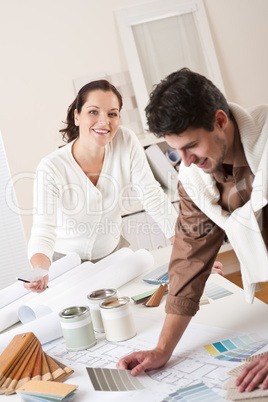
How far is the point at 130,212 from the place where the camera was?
3463 mm

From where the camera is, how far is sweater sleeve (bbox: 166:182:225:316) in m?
1.32

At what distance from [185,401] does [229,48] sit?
320 centimetres

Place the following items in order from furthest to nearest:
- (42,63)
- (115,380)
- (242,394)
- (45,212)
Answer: (42,63)
(45,212)
(115,380)
(242,394)

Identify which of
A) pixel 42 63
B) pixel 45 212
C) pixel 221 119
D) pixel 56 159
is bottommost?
pixel 45 212

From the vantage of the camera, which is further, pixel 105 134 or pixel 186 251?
pixel 105 134

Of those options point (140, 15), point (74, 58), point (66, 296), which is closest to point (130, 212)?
point (74, 58)

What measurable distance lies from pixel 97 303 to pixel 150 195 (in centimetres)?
83

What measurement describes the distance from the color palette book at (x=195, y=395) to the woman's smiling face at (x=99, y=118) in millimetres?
1232

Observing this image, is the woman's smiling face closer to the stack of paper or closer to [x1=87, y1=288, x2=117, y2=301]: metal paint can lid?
[x1=87, y1=288, x2=117, y2=301]: metal paint can lid

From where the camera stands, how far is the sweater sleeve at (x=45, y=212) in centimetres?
189

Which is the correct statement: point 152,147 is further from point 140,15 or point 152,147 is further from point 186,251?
point 186,251

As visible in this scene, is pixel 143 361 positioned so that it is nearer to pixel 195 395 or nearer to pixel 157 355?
pixel 157 355

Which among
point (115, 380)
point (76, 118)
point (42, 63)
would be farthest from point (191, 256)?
point (42, 63)

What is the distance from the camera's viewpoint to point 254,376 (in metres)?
0.98
